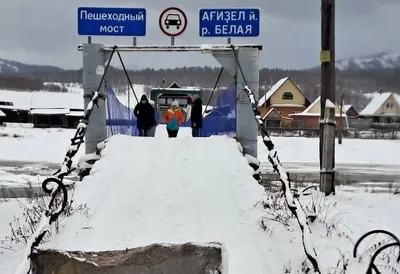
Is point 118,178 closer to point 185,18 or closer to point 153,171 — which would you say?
point 153,171

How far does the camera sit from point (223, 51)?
9789 millimetres

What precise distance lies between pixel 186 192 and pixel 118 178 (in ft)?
3.84

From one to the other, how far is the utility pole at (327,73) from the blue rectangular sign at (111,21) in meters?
3.59

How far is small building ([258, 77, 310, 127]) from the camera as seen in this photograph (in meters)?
62.0

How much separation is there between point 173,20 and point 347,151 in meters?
24.7

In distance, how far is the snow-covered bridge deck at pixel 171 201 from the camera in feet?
18.0

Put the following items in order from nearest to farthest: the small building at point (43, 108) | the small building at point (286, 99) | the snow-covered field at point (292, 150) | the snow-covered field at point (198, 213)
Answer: the snow-covered field at point (198, 213) → the snow-covered field at point (292, 150) → the small building at point (286, 99) → the small building at point (43, 108)

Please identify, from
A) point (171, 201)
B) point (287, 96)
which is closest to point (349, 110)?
point (287, 96)

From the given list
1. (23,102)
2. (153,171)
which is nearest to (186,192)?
(153,171)

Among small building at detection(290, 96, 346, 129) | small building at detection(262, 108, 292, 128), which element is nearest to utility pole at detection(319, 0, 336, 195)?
small building at detection(290, 96, 346, 129)

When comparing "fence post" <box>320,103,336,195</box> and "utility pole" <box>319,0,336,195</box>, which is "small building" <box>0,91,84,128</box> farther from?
"fence post" <box>320,103,336,195</box>

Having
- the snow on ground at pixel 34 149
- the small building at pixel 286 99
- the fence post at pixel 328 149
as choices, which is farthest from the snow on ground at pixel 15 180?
the small building at pixel 286 99

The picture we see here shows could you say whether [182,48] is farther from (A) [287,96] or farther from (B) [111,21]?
(A) [287,96]

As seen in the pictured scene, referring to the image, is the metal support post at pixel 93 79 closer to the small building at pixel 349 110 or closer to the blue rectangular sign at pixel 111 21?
the blue rectangular sign at pixel 111 21
